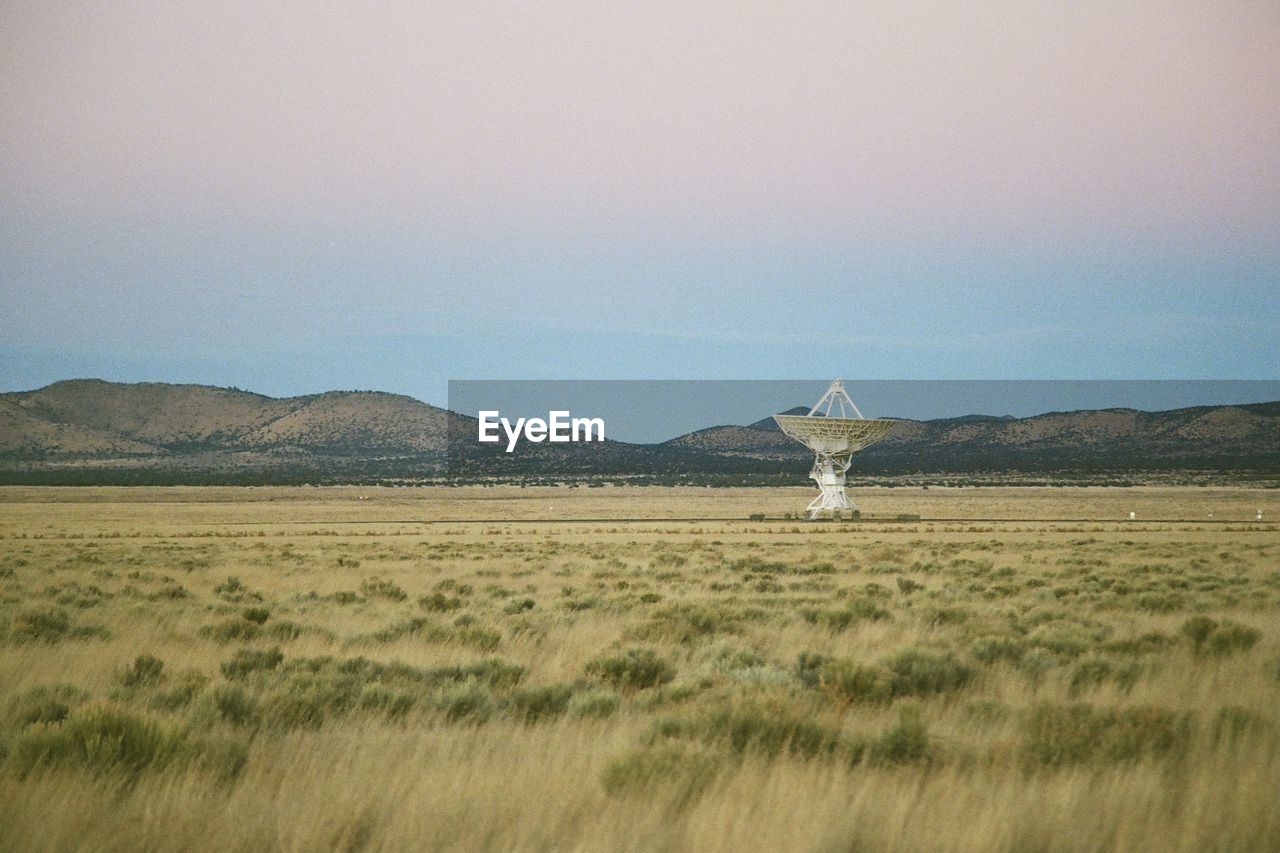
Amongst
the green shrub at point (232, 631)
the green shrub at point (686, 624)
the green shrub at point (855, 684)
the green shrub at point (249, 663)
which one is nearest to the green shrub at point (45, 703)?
the green shrub at point (249, 663)

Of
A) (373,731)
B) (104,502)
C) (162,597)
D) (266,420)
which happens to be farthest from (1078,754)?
(266,420)

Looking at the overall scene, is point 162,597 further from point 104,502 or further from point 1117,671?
point 104,502

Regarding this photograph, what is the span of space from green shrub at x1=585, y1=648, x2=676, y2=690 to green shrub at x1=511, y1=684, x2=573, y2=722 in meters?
0.82

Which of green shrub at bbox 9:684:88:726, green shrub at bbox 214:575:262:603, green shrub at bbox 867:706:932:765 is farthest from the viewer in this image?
green shrub at bbox 214:575:262:603

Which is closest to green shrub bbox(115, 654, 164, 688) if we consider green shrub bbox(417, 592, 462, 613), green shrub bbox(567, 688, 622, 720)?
green shrub bbox(567, 688, 622, 720)

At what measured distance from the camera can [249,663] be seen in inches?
378

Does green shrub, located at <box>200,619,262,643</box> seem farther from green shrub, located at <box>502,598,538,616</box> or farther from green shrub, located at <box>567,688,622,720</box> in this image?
green shrub, located at <box>567,688,622,720</box>

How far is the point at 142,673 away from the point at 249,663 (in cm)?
87

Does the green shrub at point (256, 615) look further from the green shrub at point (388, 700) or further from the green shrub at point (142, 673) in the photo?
the green shrub at point (388, 700)

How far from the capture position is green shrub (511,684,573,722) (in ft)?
25.0

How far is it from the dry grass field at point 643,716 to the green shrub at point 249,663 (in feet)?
0.16

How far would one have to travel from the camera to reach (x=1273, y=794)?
5379 millimetres

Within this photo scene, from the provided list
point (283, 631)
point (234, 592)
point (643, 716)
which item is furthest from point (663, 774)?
point (234, 592)

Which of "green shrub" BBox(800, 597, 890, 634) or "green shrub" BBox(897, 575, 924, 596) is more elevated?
"green shrub" BBox(800, 597, 890, 634)
